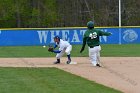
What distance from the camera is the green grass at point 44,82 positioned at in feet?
39.5

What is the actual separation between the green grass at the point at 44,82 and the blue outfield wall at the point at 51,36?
20690 millimetres

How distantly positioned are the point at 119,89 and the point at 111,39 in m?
26.9

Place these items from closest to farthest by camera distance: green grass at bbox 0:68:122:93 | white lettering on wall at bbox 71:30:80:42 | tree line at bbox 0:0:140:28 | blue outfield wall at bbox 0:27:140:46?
1. green grass at bbox 0:68:122:93
2. blue outfield wall at bbox 0:27:140:46
3. white lettering on wall at bbox 71:30:80:42
4. tree line at bbox 0:0:140:28

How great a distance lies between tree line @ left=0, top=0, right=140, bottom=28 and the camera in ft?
191

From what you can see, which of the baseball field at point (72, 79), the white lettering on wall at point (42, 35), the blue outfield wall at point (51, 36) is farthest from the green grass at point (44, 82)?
the white lettering on wall at point (42, 35)

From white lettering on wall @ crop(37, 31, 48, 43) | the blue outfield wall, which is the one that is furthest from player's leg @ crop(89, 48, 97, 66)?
white lettering on wall @ crop(37, 31, 48, 43)

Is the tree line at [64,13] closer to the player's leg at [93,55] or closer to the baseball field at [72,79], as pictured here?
the player's leg at [93,55]

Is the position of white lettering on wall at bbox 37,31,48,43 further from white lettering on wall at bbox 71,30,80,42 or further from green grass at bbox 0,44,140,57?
green grass at bbox 0,44,140,57

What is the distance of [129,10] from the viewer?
60.6 metres

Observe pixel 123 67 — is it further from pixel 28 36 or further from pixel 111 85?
pixel 28 36

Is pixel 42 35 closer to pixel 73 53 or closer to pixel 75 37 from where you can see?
pixel 75 37

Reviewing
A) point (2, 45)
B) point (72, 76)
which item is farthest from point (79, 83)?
point (2, 45)

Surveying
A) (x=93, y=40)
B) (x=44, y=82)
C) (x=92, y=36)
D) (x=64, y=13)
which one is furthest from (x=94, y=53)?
(x=64, y=13)

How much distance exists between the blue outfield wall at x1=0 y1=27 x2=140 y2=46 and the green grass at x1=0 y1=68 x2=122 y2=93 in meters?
20.7
